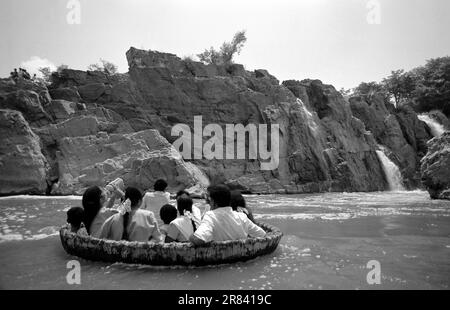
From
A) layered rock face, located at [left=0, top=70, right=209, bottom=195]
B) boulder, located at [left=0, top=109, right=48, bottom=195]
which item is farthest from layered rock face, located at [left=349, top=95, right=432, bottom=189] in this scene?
boulder, located at [left=0, top=109, right=48, bottom=195]

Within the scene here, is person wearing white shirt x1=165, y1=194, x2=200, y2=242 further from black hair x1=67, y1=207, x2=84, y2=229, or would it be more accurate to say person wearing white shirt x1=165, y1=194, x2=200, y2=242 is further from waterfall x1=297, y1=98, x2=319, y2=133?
waterfall x1=297, y1=98, x2=319, y2=133

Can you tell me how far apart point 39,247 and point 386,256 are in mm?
6422

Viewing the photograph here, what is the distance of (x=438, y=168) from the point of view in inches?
664

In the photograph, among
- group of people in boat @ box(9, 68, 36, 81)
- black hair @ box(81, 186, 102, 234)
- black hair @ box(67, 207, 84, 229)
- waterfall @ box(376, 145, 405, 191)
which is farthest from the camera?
waterfall @ box(376, 145, 405, 191)

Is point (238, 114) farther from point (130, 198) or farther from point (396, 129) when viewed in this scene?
point (130, 198)

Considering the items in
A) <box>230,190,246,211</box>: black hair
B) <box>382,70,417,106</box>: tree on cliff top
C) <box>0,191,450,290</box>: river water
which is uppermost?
<box>382,70,417,106</box>: tree on cliff top

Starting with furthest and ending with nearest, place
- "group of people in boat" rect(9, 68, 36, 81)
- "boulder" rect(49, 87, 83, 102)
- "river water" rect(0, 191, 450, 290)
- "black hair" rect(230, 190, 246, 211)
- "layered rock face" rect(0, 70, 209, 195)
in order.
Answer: "boulder" rect(49, 87, 83, 102)
"group of people in boat" rect(9, 68, 36, 81)
"layered rock face" rect(0, 70, 209, 195)
"black hair" rect(230, 190, 246, 211)
"river water" rect(0, 191, 450, 290)

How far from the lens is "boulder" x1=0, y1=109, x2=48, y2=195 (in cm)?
1897

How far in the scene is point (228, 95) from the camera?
29625mm

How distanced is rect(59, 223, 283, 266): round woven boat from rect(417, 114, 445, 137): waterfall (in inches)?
1584

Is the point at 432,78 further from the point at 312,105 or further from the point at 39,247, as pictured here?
the point at 39,247

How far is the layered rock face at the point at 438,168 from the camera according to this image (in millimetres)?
16781

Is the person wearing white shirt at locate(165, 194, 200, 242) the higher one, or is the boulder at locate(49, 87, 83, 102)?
the boulder at locate(49, 87, 83, 102)
